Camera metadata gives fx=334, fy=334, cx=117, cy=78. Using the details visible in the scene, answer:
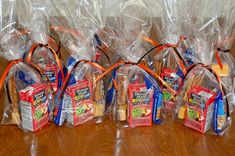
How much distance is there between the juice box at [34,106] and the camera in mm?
807

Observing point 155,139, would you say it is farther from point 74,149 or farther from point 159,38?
point 159,38

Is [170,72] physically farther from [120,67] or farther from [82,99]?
[82,99]

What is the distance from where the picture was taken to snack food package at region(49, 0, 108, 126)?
2.81 ft

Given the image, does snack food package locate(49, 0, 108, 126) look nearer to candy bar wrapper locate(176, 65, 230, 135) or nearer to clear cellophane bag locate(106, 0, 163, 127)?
clear cellophane bag locate(106, 0, 163, 127)

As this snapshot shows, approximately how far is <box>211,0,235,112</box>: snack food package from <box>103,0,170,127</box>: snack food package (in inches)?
7.4

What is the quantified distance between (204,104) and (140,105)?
159 millimetres

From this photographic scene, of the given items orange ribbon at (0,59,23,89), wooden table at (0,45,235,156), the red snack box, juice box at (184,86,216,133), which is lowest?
wooden table at (0,45,235,156)

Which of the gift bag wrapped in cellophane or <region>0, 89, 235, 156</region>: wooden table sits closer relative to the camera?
<region>0, 89, 235, 156</region>: wooden table

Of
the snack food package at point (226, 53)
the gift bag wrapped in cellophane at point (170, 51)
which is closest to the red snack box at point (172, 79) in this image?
the gift bag wrapped in cellophane at point (170, 51)

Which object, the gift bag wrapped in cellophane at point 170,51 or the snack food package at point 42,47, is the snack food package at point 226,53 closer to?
the gift bag wrapped in cellophane at point 170,51

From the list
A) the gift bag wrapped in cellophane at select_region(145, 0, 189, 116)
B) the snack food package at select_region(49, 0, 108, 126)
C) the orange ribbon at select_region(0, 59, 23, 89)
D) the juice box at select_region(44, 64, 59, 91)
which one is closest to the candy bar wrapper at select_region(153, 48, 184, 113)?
the gift bag wrapped in cellophane at select_region(145, 0, 189, 116)

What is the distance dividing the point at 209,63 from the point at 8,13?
1.85 ft

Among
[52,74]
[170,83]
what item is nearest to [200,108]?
[170,83]

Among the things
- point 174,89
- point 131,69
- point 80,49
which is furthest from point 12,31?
point 174,89
